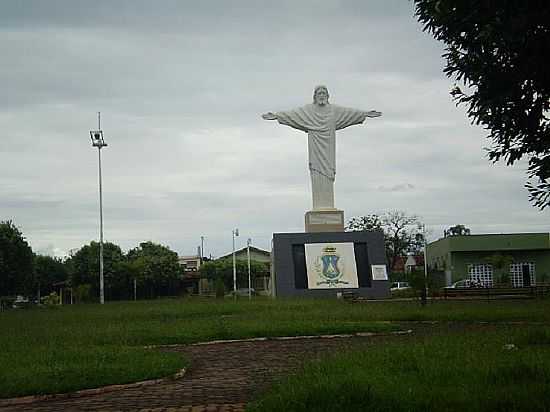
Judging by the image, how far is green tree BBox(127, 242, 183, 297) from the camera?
2753 inches

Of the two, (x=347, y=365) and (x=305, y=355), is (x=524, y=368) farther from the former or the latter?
(x=305, y=355)

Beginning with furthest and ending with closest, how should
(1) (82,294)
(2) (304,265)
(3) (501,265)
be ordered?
(1) (82,294) → (3) (501,265) → (2) (304,265)

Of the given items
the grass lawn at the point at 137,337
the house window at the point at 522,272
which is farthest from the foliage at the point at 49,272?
the grass lawn at the point at 137,337

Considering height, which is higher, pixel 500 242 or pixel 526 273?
pixel 500 242

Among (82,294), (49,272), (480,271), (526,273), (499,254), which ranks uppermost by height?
(49,272)

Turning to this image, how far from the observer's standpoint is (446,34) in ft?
27.5

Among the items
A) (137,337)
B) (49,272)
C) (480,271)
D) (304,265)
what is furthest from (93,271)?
(137,337)

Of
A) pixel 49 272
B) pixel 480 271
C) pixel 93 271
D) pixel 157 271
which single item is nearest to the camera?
pixel 480 271

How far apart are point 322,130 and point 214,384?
35433mm

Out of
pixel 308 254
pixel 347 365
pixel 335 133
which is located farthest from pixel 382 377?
pixel 335 133

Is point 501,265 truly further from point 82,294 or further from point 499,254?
point 82,294

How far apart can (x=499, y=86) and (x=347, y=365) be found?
4.30 metres

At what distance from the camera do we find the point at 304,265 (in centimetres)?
4216

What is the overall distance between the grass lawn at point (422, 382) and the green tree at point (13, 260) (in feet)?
151
